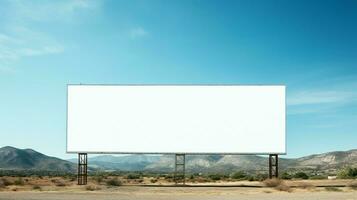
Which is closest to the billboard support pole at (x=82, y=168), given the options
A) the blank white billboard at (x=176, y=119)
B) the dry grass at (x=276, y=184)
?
the blank white billboard at (x=176, y=119)

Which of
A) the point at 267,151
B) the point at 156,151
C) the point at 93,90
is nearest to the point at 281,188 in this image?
the point at 267,151

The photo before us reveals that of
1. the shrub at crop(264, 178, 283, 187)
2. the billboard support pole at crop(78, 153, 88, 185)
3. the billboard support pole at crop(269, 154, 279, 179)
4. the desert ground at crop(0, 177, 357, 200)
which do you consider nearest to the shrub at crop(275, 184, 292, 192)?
the desert ground at crop(0, 177, 357, 200)

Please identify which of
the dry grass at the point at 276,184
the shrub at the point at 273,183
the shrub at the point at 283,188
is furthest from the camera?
the shrub at the point at 273,183

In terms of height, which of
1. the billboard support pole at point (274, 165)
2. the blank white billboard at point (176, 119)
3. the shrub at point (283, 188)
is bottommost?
the shrub at point (283, 188)

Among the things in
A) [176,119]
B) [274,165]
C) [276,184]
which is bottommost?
[276,184]

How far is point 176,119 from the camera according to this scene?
42.2m

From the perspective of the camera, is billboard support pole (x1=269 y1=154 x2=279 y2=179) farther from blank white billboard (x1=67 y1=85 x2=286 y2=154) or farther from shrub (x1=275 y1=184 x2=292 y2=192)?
shrub (x1=275 y1=184 x2=292 y2=192)

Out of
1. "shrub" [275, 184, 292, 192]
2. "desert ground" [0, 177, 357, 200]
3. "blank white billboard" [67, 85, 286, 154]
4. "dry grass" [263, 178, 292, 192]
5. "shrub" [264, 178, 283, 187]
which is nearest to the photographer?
"desert ground" [0, 177, 357, 200]

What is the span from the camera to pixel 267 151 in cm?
4128

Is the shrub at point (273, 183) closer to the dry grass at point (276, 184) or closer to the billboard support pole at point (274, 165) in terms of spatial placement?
→ the dry grass at point (276, 184)

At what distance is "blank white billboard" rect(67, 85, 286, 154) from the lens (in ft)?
136

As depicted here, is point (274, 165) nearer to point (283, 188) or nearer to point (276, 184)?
point (276, 184)

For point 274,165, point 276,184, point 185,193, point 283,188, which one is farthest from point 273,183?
point 185,193

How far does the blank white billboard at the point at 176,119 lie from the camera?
41531mm
